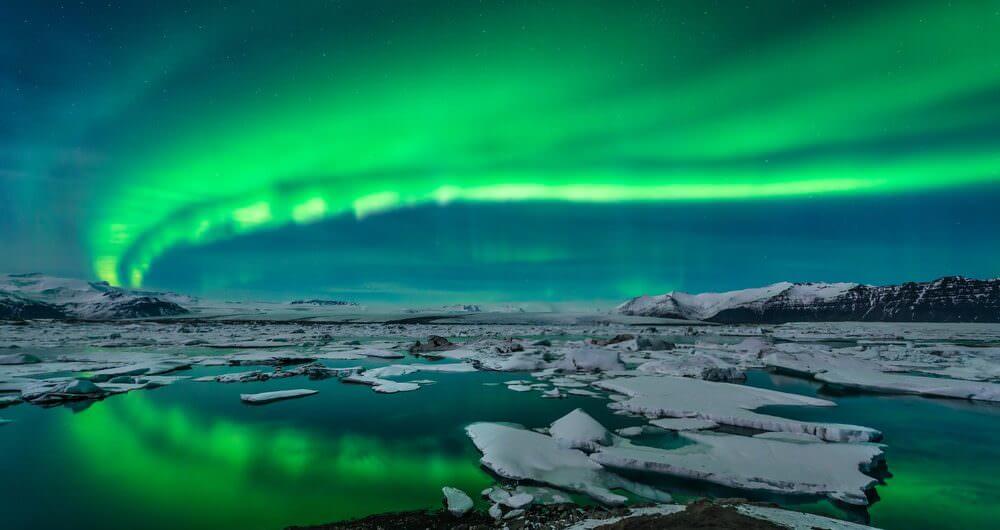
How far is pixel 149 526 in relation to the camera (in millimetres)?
6176

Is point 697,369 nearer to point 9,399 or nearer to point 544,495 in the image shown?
point 544,495

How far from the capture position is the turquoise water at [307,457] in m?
6.57

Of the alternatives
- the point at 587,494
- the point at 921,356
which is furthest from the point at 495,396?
the point at 921,356

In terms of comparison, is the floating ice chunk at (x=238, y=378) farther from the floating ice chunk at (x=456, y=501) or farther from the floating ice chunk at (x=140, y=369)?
the floating ice chunk at (x=456, y=501)

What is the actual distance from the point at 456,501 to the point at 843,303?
16310 centimetres

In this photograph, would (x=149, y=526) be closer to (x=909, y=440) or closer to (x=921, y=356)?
(x=909, y=440)

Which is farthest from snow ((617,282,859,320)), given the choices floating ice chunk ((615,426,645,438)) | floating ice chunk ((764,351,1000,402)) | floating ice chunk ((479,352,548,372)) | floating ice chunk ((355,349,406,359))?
floating ice chunk ((615,426,645,438))

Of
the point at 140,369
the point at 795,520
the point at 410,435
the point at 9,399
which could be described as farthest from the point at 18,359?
the point at 795,520

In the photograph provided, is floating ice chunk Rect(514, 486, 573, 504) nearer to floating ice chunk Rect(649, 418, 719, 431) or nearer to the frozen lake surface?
the frozen lake surface

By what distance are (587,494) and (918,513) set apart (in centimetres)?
464

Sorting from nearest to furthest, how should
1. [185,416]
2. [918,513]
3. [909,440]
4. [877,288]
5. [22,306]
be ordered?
[918,513] → [909,440] → [185,416] → [22,306] → [877,288]

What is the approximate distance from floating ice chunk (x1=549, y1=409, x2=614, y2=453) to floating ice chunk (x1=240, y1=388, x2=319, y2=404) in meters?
9.09

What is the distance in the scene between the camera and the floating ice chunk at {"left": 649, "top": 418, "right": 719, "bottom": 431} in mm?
10009

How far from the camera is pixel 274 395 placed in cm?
1418
